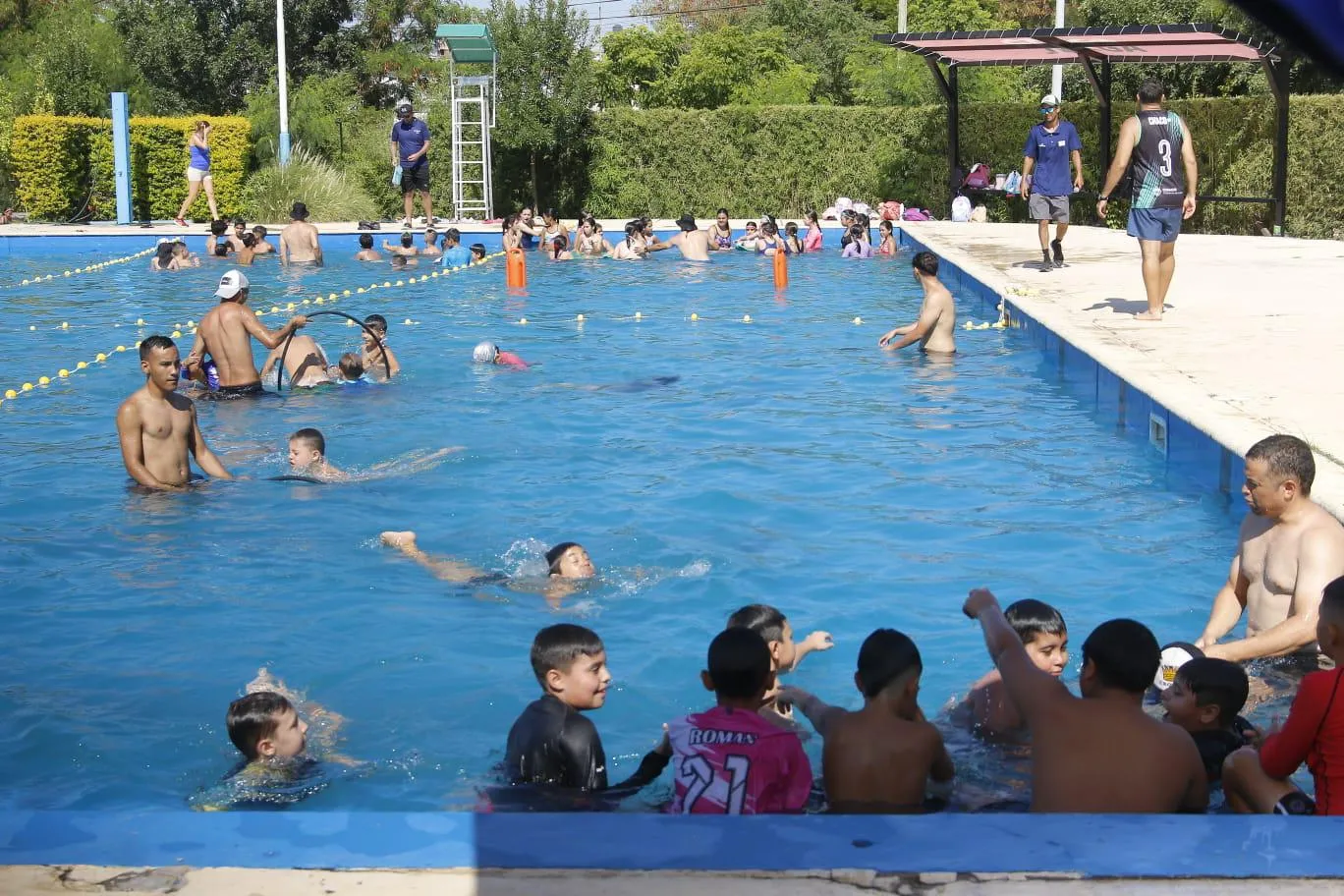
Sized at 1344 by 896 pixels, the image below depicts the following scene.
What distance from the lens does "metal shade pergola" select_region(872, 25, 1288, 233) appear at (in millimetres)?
19531

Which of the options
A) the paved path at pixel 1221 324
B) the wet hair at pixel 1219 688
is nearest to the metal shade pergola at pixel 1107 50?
the paved path at pixel 1221 324

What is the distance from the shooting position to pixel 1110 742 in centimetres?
400

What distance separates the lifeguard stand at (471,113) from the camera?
27.8 m

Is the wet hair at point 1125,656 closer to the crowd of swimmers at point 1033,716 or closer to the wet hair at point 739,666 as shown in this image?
the crowd of swimmers at point 1033,716

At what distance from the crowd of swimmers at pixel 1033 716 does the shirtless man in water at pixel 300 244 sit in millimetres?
17042

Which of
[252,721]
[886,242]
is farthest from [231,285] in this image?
[886,242]

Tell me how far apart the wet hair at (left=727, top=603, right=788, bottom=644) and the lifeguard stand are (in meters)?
23.6

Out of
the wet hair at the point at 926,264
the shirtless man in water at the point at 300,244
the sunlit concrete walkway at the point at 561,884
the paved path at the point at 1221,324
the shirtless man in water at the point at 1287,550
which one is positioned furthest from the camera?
the shirtless man in water at the point at 300,244

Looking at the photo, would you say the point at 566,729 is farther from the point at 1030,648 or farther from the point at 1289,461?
the point at 1289,461

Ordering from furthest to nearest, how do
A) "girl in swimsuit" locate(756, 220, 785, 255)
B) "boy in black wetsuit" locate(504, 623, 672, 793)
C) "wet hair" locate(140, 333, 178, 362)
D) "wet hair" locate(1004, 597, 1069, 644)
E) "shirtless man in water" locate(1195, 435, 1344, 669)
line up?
1. "girl in swimsuit" locate(756, 220, 785, 255)
2. "wet hair" locate(140, 333, 178, 362)
3. "shirtless man in water" locate(1195, 435, 1344, 669)
4. "wet hair" locate(1004, 597, 1069, 644)
5. "boy in black wetsuit" locate(504, 623, 672, 793)

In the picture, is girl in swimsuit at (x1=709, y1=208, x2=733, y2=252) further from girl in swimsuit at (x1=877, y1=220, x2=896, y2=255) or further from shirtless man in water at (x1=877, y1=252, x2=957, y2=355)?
shirtless man in water at (x1=877, y1=252, x2=957, y2=355)

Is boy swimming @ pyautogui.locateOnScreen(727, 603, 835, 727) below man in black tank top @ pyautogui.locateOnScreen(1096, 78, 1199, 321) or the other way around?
below

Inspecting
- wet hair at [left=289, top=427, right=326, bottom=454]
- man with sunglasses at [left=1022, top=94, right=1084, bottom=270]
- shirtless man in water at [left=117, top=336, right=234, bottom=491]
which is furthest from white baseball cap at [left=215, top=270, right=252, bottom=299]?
man with sunglasses at [left=1022, top=94, right=1084, bottom=270]

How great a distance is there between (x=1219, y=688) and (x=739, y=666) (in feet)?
5.22
